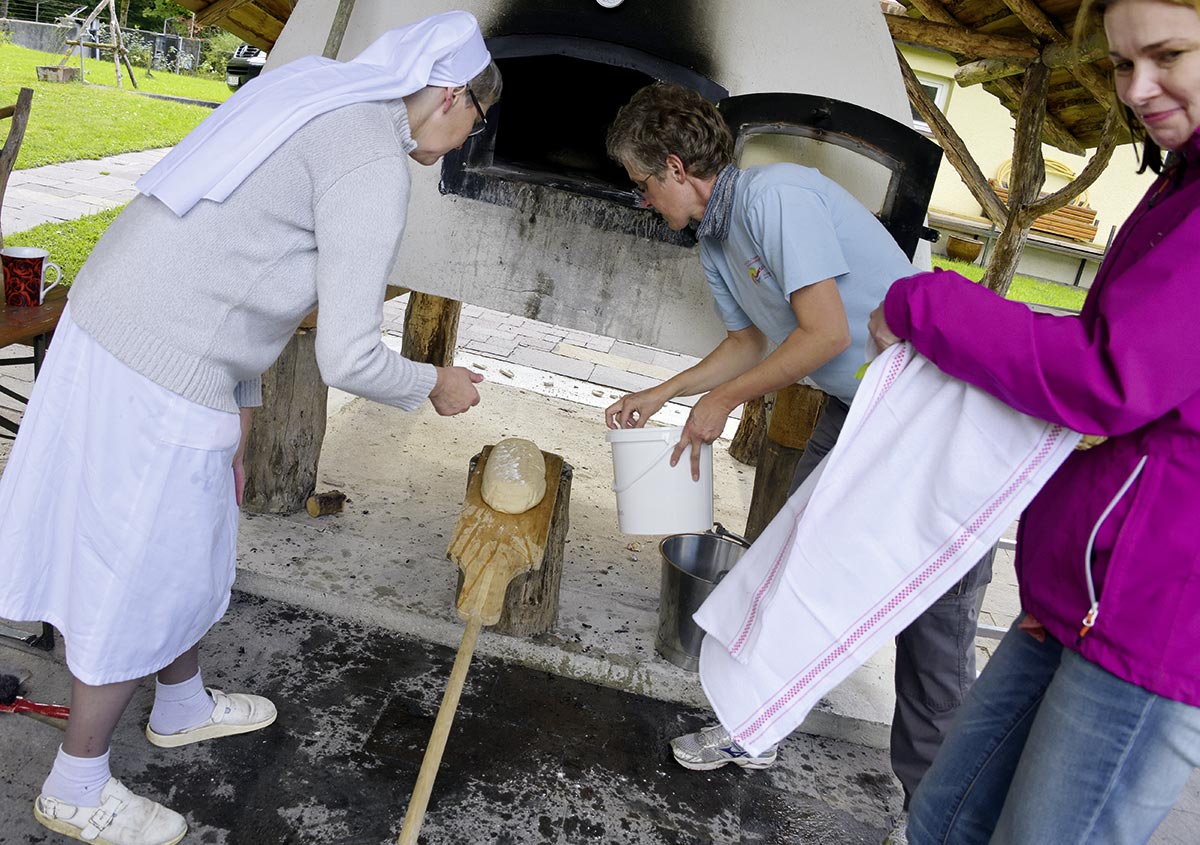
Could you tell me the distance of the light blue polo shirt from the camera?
2.26m

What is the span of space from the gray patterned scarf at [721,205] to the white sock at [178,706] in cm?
178

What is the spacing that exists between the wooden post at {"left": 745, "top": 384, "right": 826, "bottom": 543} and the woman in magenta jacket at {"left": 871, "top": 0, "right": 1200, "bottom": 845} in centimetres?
192

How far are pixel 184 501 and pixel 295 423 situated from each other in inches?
67.5

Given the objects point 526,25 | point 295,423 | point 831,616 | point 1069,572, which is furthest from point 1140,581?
point 295,423

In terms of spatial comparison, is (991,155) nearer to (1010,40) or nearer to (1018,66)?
(1018,66)

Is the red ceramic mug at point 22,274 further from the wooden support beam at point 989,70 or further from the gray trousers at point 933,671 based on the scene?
the wooden support beam at point 989,70

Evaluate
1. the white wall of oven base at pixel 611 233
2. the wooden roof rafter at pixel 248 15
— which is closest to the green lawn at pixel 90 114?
the wooden roof rafter at pixel 248 15

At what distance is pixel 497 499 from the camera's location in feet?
8.63

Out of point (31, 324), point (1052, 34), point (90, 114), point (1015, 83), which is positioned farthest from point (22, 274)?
point (90, 114)

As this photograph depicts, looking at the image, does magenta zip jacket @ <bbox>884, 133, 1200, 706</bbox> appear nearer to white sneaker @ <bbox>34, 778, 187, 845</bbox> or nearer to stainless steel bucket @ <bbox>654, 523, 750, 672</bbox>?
stainless steel bucket @ <bbox>654, 523, 750, 672</bbox>

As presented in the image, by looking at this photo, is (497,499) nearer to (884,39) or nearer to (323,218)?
(323,218)

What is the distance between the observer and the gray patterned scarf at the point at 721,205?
242 centimetres

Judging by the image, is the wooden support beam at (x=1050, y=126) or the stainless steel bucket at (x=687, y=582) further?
the wooden support beam at (x=1050, y=126)

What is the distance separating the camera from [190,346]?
74.4 inches
